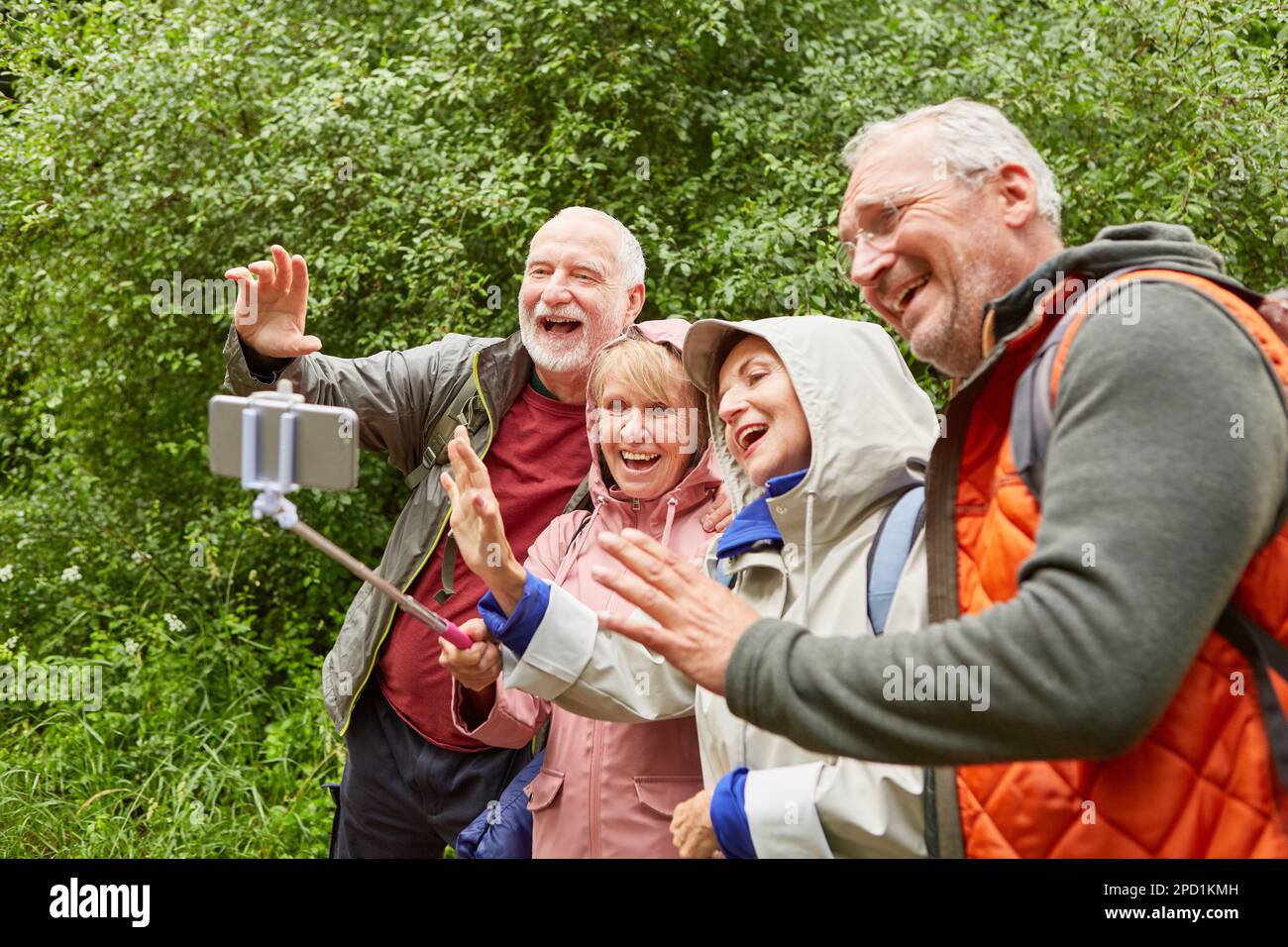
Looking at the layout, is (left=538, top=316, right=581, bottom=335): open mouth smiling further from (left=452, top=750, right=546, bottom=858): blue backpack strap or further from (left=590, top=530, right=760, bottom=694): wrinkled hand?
(left=590, top=530, right=760, bottom=694): wrinkled hand

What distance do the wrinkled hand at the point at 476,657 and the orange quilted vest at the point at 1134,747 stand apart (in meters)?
1.18

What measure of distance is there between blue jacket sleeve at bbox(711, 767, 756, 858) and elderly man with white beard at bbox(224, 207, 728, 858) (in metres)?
1.25

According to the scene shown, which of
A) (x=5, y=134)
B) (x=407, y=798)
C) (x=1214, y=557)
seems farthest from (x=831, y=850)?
(x=5, y=134)

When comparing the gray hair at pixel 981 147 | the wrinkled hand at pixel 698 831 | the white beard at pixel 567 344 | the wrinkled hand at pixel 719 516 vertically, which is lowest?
the wrinkled hand at pixel 698 831

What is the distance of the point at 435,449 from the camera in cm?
353

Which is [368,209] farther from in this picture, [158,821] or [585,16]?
[158,821]

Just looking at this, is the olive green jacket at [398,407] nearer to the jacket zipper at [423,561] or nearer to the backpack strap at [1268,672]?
the jacket zipper at [423,561]

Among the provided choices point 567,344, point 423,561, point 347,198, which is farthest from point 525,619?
point 347,198

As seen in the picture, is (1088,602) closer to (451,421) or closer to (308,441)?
(308,441)

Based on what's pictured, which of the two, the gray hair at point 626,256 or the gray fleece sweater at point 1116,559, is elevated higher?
the gray hair at point 626,256

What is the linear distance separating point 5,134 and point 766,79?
166 inches

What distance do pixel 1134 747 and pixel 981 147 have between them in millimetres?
990

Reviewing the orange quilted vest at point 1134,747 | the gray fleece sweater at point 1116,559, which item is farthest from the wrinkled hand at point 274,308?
the gray fleece sweater at point 1116,559

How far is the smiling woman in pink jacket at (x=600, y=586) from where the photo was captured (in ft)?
8.15
